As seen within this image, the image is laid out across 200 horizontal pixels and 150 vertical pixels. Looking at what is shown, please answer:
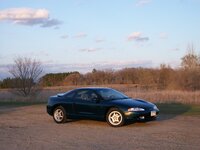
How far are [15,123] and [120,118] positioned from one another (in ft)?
14.2

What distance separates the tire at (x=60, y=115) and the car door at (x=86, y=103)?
0.68 meters

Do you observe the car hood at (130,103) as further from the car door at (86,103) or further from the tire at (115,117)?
the car door at (86,103)

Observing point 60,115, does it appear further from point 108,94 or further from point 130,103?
point 130,103

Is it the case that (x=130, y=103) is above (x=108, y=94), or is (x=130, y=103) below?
below

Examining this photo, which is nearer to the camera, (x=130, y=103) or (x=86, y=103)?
(x=130, y=103)


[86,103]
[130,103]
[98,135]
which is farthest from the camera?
[86,103]

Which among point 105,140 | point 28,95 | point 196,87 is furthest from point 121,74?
point 105,140

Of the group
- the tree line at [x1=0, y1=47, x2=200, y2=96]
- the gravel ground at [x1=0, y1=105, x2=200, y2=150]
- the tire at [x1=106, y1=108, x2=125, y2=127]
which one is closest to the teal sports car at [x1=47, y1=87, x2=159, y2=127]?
the tire at [x1=106, y1=108, x2=125, y2=127]

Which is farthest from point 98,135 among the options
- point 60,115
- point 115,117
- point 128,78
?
point 128,78

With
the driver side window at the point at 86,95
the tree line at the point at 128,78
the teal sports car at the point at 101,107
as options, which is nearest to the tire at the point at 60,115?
the teal sports car at the point at 101,107

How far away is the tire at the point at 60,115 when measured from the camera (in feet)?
52.8

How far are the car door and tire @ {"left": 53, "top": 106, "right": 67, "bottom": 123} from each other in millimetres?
678

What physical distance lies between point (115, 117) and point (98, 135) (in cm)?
227

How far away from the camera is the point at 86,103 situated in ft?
50.4
